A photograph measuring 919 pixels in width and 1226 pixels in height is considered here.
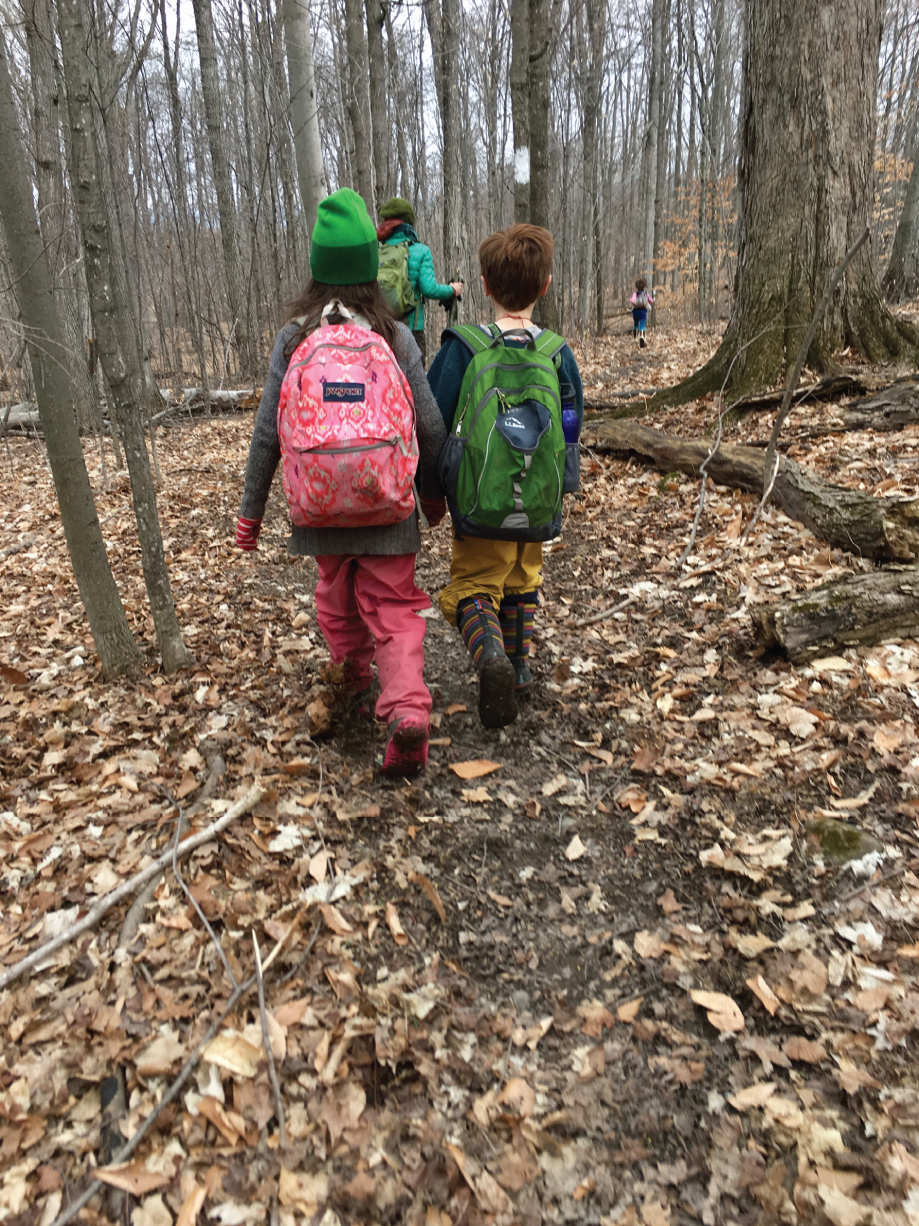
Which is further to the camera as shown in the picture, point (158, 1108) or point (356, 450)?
point (356, 450)

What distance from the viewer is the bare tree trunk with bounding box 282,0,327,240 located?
601 cm

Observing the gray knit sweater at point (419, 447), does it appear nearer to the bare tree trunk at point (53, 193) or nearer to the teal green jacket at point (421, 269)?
the teal green jacket at point (421, 269)

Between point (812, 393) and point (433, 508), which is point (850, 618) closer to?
point (433, 508)

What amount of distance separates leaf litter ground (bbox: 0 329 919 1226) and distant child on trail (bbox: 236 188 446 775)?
1.46 ft

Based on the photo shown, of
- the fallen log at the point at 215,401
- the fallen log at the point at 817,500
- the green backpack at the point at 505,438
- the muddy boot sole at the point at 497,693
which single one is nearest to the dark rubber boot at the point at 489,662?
the muddy boot sole at the point at 497,693

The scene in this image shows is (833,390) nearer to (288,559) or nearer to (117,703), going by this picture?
(288,559)

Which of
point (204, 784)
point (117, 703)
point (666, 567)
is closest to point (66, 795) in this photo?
point (204, 784)

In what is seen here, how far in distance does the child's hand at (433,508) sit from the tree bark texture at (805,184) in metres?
3.78

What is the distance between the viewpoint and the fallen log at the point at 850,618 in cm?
308

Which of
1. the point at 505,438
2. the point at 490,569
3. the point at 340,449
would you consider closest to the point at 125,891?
the point at 340,449

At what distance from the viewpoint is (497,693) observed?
2.90 m

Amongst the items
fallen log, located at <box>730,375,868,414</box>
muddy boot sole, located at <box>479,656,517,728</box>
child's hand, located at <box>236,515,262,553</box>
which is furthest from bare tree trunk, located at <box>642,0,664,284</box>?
muddy boot sole, located at <box>479,656,517,728</box>

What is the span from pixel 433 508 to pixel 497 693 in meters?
0.85

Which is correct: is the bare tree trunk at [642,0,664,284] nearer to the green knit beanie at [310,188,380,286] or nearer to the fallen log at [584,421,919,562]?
the fallen log at [584,421,919,562]
